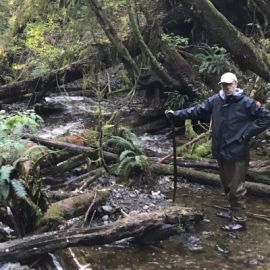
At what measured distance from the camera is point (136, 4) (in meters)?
13.3

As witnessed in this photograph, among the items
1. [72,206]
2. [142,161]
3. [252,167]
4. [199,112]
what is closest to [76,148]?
[142,161]

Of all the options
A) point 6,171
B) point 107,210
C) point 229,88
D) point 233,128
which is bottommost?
point 107,210

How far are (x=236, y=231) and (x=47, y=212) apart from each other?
2790 millimetres

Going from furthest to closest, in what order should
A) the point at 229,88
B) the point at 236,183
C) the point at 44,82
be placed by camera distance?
the point at 44,82
the point at 236,183
the point at 229,88

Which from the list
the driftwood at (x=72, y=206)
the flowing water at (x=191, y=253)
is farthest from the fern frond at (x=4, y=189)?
the driftwood at (x=72, y=206)

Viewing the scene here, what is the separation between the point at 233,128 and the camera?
22.8 ft

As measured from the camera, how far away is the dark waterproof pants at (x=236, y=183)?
7.16 meters

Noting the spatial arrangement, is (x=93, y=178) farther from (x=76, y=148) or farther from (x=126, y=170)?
(x=76, y=148)

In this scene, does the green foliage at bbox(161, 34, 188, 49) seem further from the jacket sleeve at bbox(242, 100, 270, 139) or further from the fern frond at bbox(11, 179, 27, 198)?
the fern frond at bbox(11, 179, 27, 198)

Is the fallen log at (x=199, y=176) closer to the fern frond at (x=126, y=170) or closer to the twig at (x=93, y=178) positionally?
the fern frond at (x=126, y=170)

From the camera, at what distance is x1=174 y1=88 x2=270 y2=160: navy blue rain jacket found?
6.77 metres

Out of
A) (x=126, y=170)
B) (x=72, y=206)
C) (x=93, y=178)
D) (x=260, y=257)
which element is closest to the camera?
(x=260, y=257)

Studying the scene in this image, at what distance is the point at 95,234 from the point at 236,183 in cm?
260

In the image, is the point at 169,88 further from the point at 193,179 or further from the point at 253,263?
the point at 253,263
